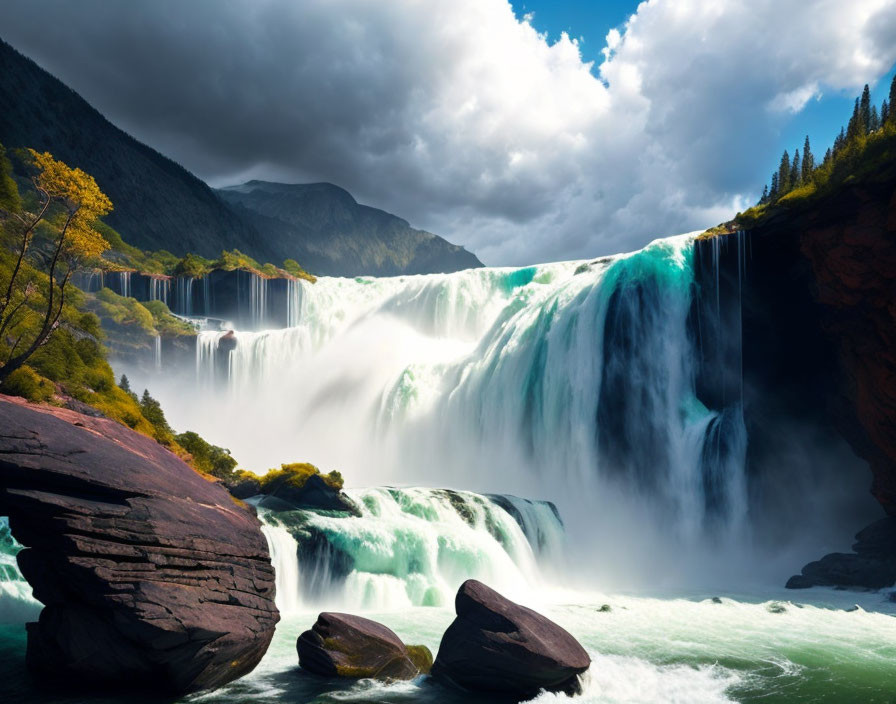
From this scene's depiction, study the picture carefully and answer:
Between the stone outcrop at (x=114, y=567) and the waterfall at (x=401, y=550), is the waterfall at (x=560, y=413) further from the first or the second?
the stone outcrop at (x=114, y=567)

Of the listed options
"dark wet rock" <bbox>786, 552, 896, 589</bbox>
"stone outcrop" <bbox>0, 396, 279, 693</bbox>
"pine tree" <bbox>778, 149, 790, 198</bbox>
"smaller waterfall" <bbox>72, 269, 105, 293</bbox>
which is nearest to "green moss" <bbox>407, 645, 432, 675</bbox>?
"stone outcrop" <bbox>0, 396, 279, 693</bbox>

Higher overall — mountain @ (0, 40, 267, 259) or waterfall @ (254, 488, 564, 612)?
mountain @ (0, 40, 267, 259)

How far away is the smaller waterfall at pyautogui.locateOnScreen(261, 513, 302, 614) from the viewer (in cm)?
1842

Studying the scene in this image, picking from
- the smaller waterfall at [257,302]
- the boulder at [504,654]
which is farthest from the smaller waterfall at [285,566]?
the smaller waterfall at [257,302]

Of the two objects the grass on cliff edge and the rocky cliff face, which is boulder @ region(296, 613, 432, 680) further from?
the grass on cliff edge

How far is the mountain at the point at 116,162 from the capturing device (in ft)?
304

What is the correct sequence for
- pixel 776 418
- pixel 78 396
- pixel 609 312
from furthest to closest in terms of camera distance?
pixel 609 312 → pixel 776 418 → pixel 78 396

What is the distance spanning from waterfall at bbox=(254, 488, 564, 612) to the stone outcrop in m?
7.48

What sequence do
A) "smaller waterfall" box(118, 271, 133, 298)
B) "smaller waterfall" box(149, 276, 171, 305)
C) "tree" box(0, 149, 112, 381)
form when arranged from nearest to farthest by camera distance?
"tree" box(0, 149, 112, 381)
"smaller waterfall" box(118, 271, 133, 298)
"smaller waterfall" box(149, 276, 171, 305)

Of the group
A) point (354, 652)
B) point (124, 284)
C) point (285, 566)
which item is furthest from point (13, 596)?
point (124, 284)

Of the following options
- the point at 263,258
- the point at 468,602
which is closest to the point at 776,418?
the point at 468,602

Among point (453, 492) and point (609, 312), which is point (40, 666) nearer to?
point (453, 492)

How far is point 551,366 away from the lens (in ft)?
115

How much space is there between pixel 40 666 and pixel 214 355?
42.1 m
